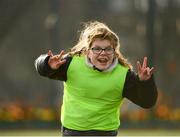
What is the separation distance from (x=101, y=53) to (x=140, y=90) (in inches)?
13.9

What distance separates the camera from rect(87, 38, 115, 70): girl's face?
5.09 m

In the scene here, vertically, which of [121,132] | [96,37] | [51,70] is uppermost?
[96,37]

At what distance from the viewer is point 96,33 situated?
16.9 ft

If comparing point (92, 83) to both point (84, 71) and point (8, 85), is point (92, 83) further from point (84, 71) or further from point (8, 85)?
point (8, 85)

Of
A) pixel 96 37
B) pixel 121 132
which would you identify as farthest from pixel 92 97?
pixel 121 132

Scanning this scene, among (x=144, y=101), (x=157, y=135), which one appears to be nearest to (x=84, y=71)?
(x=144, y=101)

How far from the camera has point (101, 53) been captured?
16.6 ft

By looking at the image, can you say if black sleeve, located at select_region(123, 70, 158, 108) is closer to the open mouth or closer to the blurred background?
the open mouth

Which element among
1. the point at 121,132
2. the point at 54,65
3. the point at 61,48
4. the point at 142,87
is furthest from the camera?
the point at 61,48

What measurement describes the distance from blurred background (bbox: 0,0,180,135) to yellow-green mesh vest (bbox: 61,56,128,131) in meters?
4.75

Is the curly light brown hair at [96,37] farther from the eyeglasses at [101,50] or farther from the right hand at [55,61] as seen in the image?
the right hand at [55,61]

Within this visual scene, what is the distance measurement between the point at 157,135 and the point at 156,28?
1430 millimetres

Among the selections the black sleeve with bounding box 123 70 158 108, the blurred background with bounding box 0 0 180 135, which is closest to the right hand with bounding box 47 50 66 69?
the black sleeve with bounding box 123 70 158 108

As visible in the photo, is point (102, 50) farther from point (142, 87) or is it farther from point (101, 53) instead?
point (142, 87)
